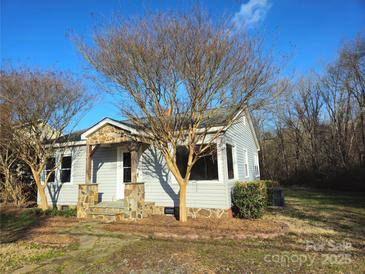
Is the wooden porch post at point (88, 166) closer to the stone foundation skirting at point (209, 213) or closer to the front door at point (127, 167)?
the front door at point (127, 167)

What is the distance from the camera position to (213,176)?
870 centimetres

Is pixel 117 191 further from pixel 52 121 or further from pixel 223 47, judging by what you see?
pixel 223 47

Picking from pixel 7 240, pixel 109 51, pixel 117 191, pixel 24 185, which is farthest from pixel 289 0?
pixel 24 185

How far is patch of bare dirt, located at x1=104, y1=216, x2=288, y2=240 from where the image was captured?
6.18 metres

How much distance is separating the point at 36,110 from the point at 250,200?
9.00 m

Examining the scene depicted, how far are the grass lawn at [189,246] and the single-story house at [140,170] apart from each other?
42.7 inches

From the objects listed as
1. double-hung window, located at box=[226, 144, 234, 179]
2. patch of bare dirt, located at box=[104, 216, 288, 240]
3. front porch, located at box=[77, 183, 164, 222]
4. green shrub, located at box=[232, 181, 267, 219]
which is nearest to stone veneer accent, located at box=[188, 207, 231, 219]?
patch of bare dirt, located at box=[104, 216, 288, 240]

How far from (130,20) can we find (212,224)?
6515 mm

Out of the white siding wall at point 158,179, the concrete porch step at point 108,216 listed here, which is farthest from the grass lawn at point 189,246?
the white siding wall at point 158,179

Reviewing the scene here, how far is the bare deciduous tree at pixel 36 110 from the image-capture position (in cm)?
959

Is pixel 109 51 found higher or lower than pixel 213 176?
higher

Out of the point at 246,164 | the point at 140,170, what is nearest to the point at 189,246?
the point at 140,170

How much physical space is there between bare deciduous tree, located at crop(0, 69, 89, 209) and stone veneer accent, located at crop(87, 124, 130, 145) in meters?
2.08

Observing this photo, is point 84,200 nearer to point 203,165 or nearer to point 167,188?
point 167,188
